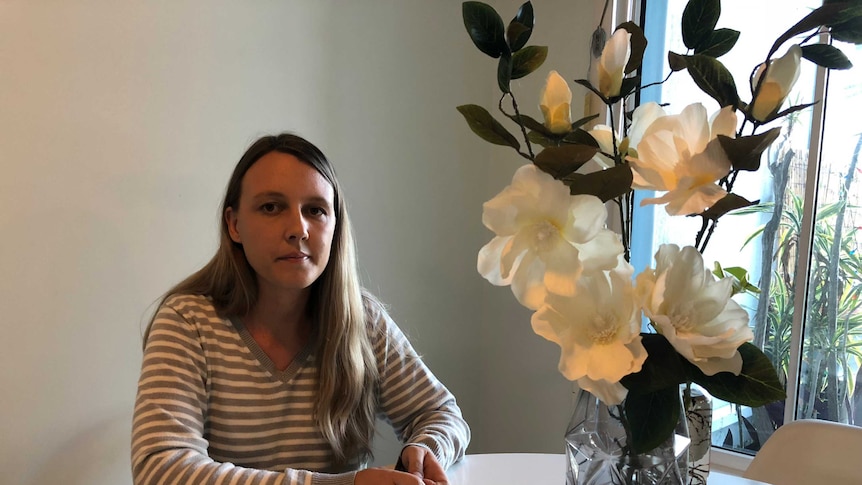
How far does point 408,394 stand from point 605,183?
36.7 inches

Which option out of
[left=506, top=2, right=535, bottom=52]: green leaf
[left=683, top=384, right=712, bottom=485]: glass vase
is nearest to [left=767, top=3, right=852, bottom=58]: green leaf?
[left=506, top=2, right=535, bottom=52]: green leaf

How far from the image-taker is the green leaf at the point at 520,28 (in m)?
0.62

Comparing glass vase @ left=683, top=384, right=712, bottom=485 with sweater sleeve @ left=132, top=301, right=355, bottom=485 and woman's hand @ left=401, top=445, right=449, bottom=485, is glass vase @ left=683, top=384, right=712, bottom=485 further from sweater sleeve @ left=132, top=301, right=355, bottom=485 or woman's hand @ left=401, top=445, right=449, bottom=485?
sweater sleeve @ left=132, top=301, right=355, bottom=485

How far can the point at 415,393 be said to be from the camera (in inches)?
55.4

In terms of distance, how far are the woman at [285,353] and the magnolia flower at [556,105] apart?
2.31 ft

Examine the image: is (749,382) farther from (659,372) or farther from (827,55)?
(827,55)

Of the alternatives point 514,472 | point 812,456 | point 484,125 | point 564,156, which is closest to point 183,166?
A: point 514,472

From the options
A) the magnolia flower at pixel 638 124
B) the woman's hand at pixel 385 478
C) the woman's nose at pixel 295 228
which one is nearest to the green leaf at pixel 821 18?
the magnolia flower at pixel 638 124

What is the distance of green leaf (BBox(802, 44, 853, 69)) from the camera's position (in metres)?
0.61

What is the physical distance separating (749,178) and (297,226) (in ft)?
4.55

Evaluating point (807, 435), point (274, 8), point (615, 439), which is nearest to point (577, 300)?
point (615, 439)

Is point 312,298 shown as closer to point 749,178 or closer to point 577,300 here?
point 577,300

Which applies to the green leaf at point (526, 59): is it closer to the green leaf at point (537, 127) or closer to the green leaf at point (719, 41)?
the green leaf at point (537, 127)

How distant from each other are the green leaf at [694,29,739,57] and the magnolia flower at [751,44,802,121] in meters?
0.07
